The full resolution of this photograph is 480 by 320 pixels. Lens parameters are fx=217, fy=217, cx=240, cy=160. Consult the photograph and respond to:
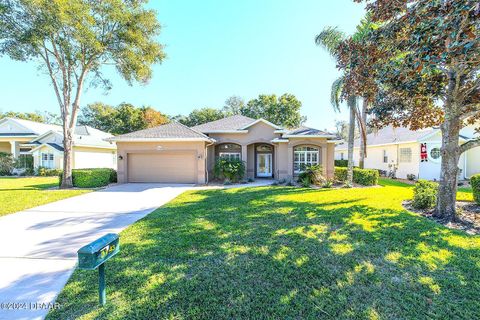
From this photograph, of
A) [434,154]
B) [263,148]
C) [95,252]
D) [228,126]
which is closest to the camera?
[95,252]

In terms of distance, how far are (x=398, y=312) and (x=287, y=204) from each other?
233 inches

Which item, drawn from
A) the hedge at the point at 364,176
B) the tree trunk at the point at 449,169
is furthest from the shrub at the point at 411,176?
the tree trunk at the point at 449,169

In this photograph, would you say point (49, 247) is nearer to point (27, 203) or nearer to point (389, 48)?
point (27, 203)

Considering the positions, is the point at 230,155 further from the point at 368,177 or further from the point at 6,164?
the point at 6,164

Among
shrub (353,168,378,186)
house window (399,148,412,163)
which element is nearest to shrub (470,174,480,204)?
shrub (353,168,378,186)

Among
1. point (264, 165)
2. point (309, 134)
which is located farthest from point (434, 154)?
point (264, 165)

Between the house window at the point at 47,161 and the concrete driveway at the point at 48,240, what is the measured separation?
15561 millimetres

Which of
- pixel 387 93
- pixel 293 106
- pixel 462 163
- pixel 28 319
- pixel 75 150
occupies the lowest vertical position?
pixel 28 319

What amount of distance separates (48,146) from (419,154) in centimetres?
3296

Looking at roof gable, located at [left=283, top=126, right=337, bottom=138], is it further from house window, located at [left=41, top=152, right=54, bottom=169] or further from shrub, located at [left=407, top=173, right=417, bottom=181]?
house window, located at [left=41, top=152, right=54, bottom=169]

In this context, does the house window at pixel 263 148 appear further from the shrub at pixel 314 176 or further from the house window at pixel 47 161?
the house window at pixel 47 161

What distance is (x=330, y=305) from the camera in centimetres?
305

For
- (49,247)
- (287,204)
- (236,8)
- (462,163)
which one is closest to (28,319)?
(49,247)

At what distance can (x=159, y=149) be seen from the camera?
15508 millimetres
